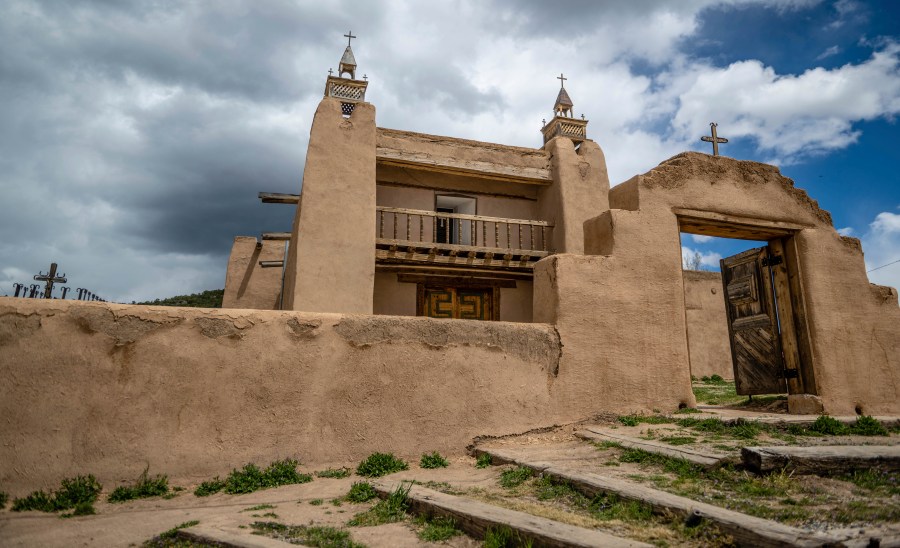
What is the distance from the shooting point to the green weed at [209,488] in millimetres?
4352

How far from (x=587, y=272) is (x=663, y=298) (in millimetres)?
1120

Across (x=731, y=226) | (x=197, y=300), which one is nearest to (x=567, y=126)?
(x=731, y=226)

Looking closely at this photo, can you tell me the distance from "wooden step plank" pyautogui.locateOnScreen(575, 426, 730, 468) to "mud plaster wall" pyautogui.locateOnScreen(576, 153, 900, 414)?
109 centimetres

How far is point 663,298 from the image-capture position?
262 inches

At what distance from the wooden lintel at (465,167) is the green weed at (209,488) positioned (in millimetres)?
8363

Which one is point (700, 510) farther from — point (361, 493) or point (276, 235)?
point (276, 235)

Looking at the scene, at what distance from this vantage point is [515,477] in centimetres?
429

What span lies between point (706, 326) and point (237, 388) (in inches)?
613

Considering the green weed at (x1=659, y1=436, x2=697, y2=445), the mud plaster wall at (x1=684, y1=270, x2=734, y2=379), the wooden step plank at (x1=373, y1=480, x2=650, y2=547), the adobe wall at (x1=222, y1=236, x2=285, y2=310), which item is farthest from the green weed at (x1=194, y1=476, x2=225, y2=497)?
the mud plaster wall at (x1=684, y1=270, x2=734, y2=379)

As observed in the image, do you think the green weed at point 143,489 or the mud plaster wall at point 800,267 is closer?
the green weed at point 143,489

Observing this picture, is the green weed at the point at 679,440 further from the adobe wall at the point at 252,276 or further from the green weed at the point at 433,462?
the adobe wall at the point at 252,276

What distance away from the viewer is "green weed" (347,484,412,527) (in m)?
3.56

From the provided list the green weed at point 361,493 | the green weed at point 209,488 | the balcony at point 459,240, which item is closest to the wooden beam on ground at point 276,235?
the balcony at point 459,240

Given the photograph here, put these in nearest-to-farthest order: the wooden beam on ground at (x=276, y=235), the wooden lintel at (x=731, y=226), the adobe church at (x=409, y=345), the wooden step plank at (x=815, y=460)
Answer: the wooden step plank at (x=815, y=460) < the adobe church at (x=409, y=345) < the wooden lintel at (x=731, y=226) < the wooden beam on ground at (x=276, y=235)
